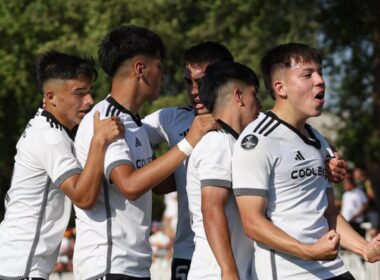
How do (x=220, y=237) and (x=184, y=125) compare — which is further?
(x=184, y=125)

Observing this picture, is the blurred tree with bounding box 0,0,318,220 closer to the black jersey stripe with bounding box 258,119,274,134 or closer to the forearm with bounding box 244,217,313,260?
the black jersey stripe with bounding box 258,119,274,134

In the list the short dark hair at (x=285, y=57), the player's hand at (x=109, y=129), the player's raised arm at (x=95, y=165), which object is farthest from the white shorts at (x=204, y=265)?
the short dark hair at (x=285, y=57)

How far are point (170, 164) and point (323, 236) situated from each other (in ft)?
3.64

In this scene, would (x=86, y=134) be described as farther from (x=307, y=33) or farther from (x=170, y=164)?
(x=307, y=33)

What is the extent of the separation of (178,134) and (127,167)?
1421 mm

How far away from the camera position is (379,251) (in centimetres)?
682

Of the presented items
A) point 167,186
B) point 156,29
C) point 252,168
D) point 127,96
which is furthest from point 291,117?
point 156,29

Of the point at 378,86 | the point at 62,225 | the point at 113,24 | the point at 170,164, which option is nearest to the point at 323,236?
the point at 170,164

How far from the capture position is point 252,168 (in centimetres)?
668

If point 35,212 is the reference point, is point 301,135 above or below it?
above

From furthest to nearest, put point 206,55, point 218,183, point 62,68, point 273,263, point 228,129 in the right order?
point 206,55 < point 62,68 < point 228,129 < point 218,183 < point 273,263

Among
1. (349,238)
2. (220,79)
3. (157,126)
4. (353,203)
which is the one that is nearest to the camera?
(349,238)

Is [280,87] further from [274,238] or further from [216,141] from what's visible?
[274,238]

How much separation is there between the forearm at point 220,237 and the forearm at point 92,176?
2.49ft
